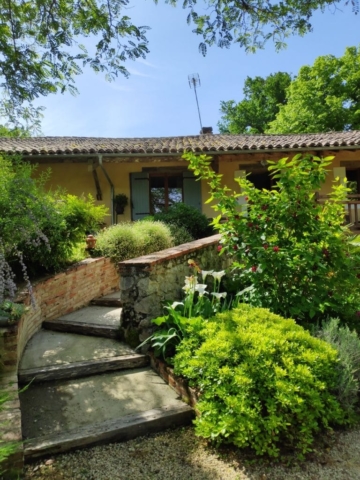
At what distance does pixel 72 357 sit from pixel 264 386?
6.41 ft

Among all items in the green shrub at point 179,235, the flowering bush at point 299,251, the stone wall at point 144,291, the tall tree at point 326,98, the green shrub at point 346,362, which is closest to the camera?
the green shrub at point 346,362

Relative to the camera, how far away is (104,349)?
3324 mm

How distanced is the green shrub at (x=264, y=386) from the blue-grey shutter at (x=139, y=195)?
6.93 meters

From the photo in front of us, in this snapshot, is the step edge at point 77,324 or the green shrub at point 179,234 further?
the green shrub at point 179,234

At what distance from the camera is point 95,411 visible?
2.42m

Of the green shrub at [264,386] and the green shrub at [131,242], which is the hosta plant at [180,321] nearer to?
the green shrub at [264,386]

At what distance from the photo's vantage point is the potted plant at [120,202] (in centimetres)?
902

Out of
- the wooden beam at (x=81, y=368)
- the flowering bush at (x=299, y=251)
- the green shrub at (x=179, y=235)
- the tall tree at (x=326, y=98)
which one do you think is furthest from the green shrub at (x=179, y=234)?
the tall tree at (x=326, y=98)

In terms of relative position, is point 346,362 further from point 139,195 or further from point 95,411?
point 139,195

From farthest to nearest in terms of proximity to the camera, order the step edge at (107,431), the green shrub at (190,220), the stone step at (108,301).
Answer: the green shrub at (190,220), the stone step at (108,301), the step edge at (107,431)

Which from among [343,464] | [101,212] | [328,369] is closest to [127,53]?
[101,212]

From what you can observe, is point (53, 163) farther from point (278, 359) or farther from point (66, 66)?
point (278, 359)

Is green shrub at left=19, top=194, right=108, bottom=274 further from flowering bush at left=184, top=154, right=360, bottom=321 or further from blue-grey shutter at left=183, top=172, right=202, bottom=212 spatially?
blue-grey shutter at left=183, top=172, right=202, bottom=212

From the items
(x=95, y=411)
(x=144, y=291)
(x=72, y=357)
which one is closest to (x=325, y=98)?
(x=144, y=291)
